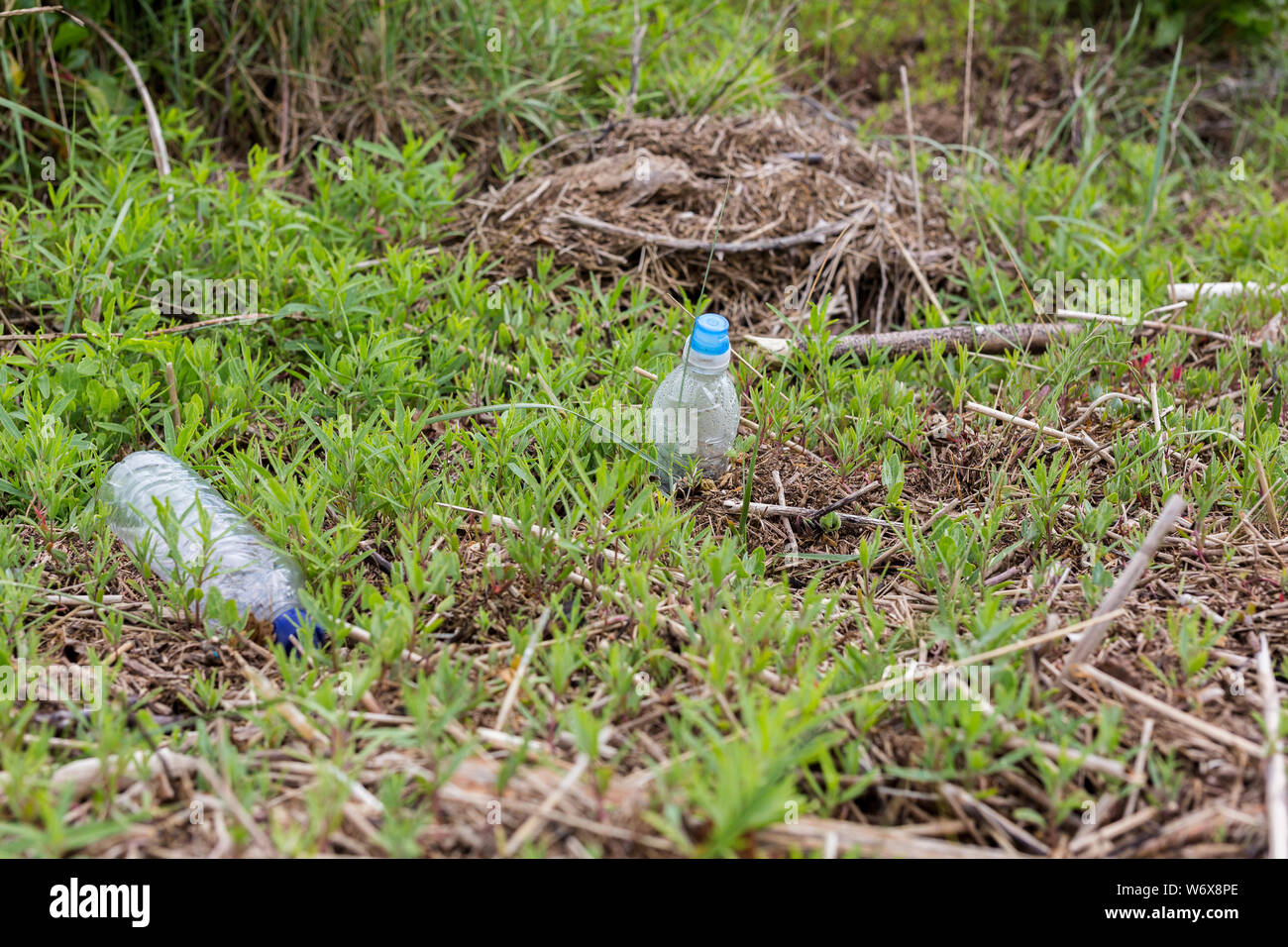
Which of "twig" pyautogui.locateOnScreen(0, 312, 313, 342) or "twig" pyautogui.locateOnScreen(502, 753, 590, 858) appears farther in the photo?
"twig" pyautogui.locateOnScreen(0, 312, 313, 342)

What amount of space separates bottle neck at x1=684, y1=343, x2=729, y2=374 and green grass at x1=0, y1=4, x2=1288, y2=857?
0.26m

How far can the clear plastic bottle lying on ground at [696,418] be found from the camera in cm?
259

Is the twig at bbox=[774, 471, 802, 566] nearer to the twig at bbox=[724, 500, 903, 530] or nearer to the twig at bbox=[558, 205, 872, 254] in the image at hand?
the twig at bbox=[724, 500, 903, 530]

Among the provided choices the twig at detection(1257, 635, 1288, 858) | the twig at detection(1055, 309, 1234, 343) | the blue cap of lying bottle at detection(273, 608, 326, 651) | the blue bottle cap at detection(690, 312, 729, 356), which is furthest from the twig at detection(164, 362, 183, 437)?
the twig at detection(1055, 309, 1234, 343)

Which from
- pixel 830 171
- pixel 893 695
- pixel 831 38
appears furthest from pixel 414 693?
pixel 831 38

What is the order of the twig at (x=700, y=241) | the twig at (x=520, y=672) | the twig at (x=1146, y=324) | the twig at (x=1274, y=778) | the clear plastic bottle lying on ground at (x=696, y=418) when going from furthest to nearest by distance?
the twig at (x=700, y=241)
the twig at (x=1146, y=324)
the clear plastic bottle lying on ground at (x=696, y=418)
the twig at (x=520, y=672)
the twig at (x=1274, y=778)

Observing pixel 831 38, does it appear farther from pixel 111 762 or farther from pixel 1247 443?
pixel 111 762

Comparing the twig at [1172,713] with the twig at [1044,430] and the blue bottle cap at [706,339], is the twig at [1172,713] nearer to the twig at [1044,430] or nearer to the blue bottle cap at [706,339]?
the twig at [1044,430]

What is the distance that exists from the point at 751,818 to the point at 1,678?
140cm

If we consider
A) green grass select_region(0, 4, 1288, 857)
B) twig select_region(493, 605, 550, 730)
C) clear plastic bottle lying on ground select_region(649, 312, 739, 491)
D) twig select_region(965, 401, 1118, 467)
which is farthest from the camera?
twig select_region(965, 401, 1118, 467)

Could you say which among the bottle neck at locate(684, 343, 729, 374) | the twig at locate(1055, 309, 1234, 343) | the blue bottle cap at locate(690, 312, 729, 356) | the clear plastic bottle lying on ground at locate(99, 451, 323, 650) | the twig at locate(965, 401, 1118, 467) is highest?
the twig at locate(1055, 309, 1234, 343)

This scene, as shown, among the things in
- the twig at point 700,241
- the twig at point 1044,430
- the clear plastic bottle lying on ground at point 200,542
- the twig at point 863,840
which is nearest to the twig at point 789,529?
the twig at point 1044,430

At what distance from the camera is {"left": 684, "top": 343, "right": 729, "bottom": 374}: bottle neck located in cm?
249
